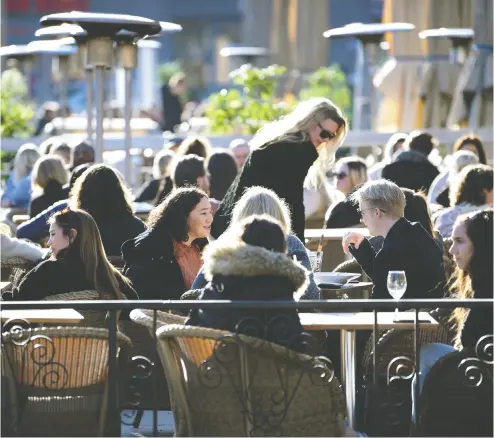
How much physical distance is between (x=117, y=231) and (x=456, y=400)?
317cm

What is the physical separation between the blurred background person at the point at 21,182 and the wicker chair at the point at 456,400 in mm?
7254

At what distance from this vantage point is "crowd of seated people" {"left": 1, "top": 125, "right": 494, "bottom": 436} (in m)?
5.42

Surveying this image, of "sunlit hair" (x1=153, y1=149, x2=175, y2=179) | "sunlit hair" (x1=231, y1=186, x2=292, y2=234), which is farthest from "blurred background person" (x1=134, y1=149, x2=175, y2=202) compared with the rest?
"sunlit hair" (x1=231, y1=186, x2=292, y2=234)

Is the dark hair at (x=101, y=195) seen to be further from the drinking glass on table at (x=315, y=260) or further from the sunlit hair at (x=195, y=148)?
the sunlit hair at (x=195, y=148)

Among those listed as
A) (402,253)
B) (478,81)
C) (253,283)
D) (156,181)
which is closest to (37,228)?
(156,181)

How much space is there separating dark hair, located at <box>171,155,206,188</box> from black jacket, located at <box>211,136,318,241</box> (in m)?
1.68

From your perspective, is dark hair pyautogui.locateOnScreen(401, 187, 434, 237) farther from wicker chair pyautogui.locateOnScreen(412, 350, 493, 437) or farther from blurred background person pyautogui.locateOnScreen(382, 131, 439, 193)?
blurred background person pyautogui.locateOnScreen(382, 131, 439, 193)

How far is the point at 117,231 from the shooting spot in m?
8.24

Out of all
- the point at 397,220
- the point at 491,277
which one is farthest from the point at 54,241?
the point at 491,277

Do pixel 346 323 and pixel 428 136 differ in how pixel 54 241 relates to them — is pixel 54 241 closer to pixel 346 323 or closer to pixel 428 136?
pixel 346 323

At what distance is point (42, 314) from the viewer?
622 centimetres

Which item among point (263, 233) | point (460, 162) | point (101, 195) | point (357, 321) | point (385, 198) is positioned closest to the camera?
point (263, 233)

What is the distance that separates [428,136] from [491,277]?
6.52 metres

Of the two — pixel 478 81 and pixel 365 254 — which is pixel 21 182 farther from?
pixel 365 254
